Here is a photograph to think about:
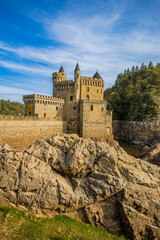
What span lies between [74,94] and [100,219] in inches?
1039

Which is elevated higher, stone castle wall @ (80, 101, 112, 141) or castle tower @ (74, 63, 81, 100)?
castle tower @ (74, 63, 81, 100)

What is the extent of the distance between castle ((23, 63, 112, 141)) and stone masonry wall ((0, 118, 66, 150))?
293cm

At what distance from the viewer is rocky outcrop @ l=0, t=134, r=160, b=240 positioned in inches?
410

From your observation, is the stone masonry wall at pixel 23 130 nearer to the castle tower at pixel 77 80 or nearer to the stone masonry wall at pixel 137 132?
the castle tower at pixel 77 80

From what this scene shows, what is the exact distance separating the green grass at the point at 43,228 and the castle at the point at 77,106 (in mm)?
21740

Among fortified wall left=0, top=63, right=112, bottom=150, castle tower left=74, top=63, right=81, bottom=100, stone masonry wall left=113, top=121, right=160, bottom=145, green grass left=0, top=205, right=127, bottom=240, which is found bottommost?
green grass left=0, top=205, right=127, bottom=240

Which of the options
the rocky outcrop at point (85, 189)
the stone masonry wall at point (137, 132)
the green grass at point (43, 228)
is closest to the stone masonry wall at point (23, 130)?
the rocky outcrop at point (85, 189)

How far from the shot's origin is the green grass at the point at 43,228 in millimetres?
8156

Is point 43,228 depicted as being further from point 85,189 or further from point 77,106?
point 77,106

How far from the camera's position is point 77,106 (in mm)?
33281

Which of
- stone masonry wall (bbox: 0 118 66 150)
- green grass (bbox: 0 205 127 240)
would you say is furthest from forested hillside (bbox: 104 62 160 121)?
green grass (bbox: 0 205 127 240)

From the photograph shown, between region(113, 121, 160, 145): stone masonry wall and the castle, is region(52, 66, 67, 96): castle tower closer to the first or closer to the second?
the castle

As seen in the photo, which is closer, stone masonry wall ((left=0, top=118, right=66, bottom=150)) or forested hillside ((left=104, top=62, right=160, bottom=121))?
stone masonry wall ((left=0, top=118, right=66, bottom=150))

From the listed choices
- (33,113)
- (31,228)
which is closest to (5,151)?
(31,228)
